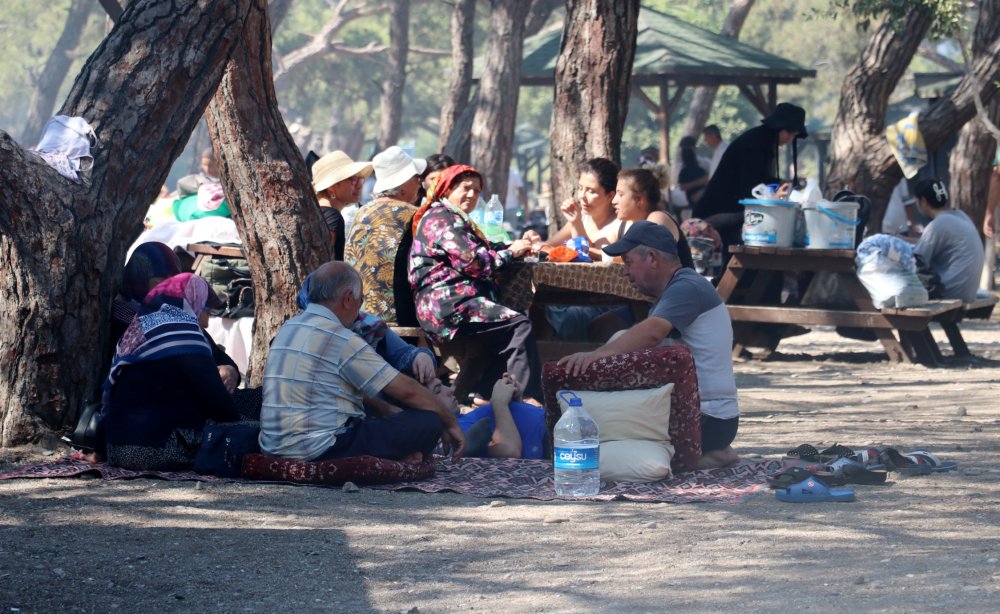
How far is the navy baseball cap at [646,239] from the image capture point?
20.5ft

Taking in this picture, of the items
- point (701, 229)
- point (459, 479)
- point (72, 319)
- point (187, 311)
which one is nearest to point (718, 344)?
point (459, 479)

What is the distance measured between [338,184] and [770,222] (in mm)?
3469

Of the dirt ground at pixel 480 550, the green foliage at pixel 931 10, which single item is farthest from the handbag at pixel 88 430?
the green foliage at pixel 931 10

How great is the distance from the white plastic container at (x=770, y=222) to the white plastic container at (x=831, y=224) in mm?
145

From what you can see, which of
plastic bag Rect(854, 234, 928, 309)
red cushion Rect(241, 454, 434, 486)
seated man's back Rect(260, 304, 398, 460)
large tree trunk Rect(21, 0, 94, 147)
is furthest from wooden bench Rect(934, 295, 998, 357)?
large tree trunk Rect(21, 0, 94, 147)

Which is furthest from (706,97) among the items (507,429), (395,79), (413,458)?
(413,458)

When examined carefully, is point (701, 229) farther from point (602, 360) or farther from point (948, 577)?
point (948, 577)

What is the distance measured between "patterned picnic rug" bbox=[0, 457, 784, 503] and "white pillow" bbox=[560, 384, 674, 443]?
219 millimetres

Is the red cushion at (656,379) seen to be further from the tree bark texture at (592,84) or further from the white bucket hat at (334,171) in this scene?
the tree bark texture at (592,84)

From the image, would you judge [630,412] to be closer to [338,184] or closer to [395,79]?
[338,184]

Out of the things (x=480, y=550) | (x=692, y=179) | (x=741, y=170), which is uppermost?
(x=692, y=179)

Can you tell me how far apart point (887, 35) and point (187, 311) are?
10006 mm

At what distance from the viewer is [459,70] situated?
22.2 m

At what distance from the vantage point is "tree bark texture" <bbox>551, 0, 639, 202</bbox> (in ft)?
34.2
